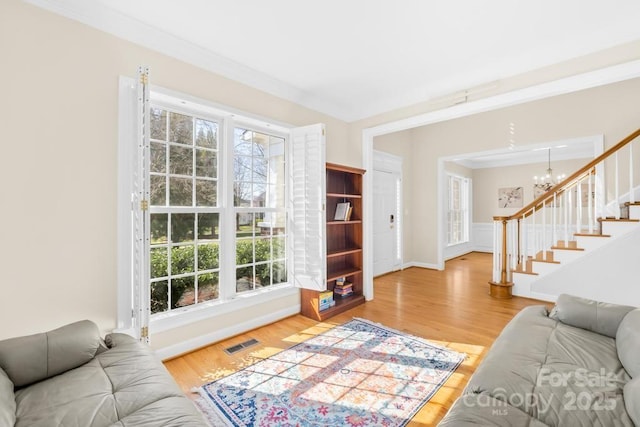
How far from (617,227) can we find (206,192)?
4425mm

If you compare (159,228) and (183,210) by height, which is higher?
(183,210)

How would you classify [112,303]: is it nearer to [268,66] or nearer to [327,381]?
[327,381]

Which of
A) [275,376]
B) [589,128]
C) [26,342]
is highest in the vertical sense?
[589,128]

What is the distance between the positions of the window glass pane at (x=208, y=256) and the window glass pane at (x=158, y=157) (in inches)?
31.1

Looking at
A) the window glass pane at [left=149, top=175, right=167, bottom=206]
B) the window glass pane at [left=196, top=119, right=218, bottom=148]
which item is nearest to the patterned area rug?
the window glass pane at [left=149, top=175, right=167, bottom=206]

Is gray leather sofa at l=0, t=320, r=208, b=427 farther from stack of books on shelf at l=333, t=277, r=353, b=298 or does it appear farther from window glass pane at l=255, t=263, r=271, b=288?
stack of books on shelf at l=333, t=277, r=353, b=298

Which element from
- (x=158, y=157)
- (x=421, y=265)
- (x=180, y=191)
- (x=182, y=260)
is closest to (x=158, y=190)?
(x=180, y=191)

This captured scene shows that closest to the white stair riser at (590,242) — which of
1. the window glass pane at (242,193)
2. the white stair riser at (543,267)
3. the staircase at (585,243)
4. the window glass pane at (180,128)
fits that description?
the staircase at (585,243)

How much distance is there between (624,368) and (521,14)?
2386mm

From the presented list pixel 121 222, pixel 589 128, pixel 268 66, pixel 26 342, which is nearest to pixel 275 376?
pixel 26 342

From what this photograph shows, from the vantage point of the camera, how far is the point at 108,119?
2.18 meters

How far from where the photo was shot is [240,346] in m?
2.76

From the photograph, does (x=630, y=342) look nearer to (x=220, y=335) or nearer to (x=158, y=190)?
(x=220, y=335)

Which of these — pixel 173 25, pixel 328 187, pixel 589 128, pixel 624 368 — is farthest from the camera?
pixel 589 128
